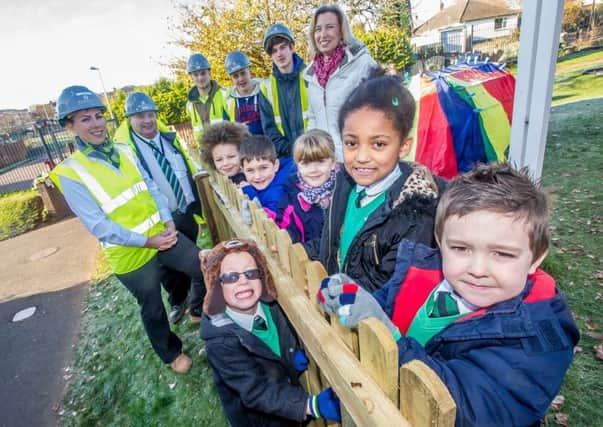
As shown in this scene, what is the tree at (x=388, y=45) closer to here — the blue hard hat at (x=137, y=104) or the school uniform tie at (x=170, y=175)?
the blue hard hat at (x=137, y=104)

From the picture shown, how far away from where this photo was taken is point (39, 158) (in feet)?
58.1

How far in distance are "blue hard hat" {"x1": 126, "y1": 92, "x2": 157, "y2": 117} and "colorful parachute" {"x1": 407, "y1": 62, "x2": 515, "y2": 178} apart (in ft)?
10.8

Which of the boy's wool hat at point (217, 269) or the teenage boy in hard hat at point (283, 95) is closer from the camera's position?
the boy's wool hat at point (217, 269)

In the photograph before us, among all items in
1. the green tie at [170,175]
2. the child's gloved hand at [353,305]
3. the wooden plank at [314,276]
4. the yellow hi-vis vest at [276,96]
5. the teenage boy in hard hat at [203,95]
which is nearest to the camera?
the child's gloved hand at [353,305]

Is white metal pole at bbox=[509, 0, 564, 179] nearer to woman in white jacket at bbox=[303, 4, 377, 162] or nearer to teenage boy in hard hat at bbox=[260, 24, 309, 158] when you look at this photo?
woman in white jacket at bbox=[303, 4, 377, 162]

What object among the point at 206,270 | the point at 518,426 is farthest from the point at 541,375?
the point at 206,270

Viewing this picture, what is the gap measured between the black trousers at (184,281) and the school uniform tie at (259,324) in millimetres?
1792

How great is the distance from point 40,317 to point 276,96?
4.50 meters

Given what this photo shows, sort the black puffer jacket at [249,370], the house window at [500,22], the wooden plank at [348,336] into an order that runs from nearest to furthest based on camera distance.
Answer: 1. the wooden plank at [348,336]
2. the black puffer jacket at [249,370]
3. the house window at [500,22]

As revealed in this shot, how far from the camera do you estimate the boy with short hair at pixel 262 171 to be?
8.29ft

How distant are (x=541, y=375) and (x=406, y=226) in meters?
0.62

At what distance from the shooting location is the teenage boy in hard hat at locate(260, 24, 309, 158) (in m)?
3.61

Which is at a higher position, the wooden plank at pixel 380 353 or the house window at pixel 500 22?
the house window at pixel 500 22

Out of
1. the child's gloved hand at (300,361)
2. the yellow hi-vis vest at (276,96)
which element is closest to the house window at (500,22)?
the yellow hi-vis vest at (276,96)
